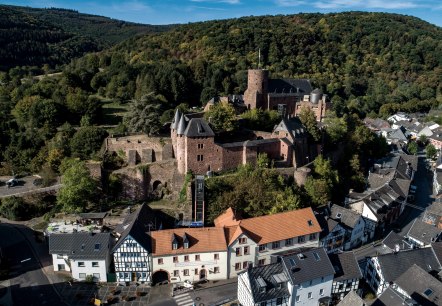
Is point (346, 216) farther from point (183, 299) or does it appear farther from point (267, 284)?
point (183, 299)

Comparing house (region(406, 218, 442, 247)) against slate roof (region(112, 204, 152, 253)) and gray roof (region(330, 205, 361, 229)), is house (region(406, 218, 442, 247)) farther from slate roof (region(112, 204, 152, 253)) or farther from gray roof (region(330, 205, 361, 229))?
slate roof (region(112, 204, 152, 253))

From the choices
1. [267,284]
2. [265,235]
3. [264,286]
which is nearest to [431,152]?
[265,235]

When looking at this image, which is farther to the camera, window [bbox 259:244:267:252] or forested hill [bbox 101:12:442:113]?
forested hill [bbox 101:12:442:113]

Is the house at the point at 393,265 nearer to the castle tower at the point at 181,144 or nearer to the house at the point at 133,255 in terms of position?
the house at the point at 133,255

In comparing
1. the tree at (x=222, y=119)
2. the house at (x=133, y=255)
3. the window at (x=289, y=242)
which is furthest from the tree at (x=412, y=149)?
the house at (x=133, y=255)

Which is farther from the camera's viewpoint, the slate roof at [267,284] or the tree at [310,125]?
the tree at [310,125]

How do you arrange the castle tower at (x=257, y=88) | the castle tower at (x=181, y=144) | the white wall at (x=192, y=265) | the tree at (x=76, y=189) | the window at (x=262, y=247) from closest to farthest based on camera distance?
the white wall at (x=192, y=265)
the window at (x=262, y=247)
the tree at (x=76, y=189)
the castle tower at (x=181, y=144)
the castle tower at (x=257, y=88)

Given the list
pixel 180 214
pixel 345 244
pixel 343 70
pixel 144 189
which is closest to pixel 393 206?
pixel 345 244

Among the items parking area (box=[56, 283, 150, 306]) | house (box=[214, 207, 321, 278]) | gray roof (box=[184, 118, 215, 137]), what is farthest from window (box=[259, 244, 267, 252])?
gray roof (box=[184, 118, 215, 137])
